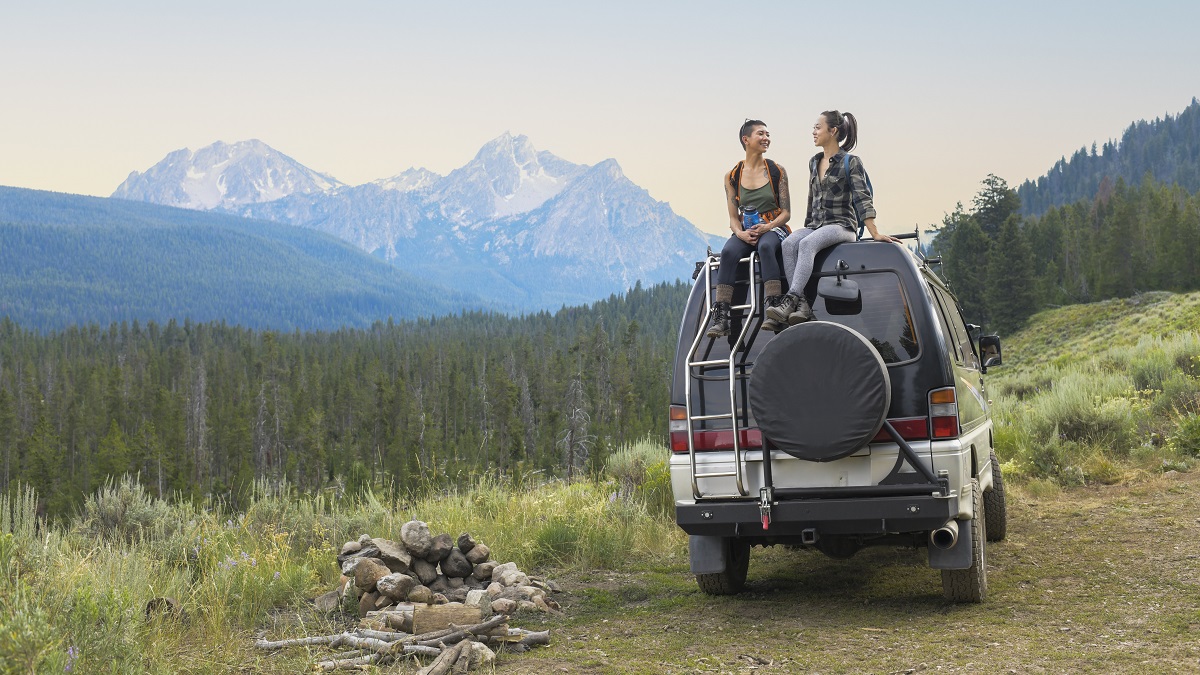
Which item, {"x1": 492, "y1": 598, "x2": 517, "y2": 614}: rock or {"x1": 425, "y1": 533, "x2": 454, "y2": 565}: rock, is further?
{"x1": 425, "y1": 533, "x2": 454, "y2": 565}: rock

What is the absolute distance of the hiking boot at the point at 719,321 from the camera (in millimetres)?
5605

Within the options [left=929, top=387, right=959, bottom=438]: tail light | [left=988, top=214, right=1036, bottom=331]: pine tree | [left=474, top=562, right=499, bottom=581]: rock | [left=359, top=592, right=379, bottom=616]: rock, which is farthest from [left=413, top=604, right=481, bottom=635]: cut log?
[left=988, top=214, right=1036, bottom=331]: pine tree

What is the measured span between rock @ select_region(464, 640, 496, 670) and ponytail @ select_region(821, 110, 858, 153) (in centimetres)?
395

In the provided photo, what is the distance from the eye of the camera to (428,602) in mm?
6246

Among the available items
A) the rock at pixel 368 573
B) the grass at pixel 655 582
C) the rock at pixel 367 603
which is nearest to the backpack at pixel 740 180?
the grass at pixel 655 582

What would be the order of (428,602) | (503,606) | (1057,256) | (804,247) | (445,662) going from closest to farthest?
1. (445,662)
2. (804,247)
3. (503,606)
4. (428,602)
5. (1057,256)

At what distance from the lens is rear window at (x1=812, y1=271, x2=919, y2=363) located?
209 inches

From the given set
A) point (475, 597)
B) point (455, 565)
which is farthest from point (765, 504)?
point (455, 565)

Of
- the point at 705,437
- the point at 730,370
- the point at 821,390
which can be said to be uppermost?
the point at 730,370

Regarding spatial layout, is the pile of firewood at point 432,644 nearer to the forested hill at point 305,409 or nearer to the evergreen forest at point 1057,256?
the forested hill at point 305,409

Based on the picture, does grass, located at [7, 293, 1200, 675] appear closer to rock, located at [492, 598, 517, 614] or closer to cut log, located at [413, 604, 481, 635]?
rock, located at [492, 598, 517, 614]

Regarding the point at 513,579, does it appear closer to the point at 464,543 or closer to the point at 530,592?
the point at 530,592

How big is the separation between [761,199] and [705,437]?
1.91 metres

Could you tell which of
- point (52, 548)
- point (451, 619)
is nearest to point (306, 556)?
Result: point (52, 548)
